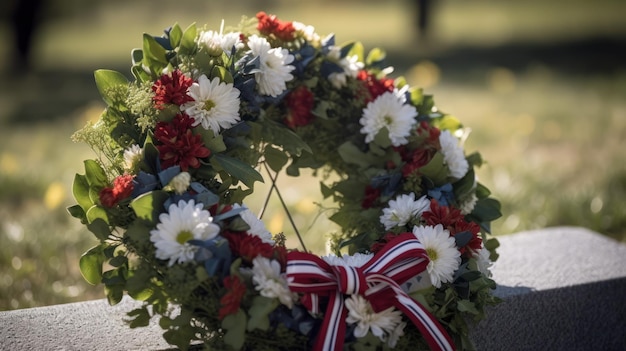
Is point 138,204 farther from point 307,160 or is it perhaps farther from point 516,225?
point 516,225

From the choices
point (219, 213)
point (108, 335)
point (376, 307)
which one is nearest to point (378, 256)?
point (376, 307)

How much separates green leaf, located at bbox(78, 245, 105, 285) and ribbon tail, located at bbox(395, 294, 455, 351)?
31.8 inches

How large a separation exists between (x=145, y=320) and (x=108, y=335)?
415 mm

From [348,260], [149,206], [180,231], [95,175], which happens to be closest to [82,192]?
[95,175]

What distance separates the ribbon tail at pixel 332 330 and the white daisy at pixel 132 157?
25.2 inches

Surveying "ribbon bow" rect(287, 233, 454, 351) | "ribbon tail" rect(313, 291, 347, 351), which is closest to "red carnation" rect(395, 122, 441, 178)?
"ribbon bow" rect(287, 233, 454, 351)

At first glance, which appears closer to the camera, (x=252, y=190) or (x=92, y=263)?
(x=92, y=263)

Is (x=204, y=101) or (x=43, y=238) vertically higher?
(x=204, y=101)

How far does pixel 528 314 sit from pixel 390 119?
2.55 feet

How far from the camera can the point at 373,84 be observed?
2615 mm

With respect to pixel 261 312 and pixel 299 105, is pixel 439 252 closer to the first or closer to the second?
pixel 261 312

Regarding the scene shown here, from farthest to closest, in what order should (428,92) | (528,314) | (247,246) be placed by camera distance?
(428,92)
(528,314)
(247,246)

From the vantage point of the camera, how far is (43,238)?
12.1ft

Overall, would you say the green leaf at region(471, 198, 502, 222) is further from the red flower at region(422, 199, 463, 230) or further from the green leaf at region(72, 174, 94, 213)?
the green leaf at region(72, 174, 94, 213)
